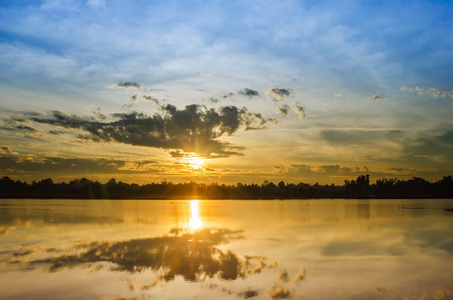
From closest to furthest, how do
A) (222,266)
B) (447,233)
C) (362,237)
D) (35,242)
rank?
(222,266) < (35,242) < (362,237) < (447,233)

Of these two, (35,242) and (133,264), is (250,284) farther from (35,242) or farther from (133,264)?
→ (35,242)

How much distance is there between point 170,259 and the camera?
20.6 metres

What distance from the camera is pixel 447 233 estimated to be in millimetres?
33750

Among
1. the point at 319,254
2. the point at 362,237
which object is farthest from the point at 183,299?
the point at 362,237

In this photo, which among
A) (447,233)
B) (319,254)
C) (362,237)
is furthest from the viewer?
(447,233)

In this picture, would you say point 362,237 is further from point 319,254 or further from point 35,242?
point 35,242

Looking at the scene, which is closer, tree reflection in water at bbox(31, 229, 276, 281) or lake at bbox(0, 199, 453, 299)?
lake at bbox(0, 199, 453, 299)

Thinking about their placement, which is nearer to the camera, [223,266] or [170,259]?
[223,266]

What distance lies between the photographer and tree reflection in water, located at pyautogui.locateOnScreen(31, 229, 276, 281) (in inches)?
693

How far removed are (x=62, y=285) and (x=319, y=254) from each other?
14.0m

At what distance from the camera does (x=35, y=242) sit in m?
26.1

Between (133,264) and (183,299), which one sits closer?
(183,299)

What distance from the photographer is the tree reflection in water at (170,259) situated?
17609 mm

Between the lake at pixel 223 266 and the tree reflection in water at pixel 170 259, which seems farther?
the tree reflection in water at pixel 170 259
